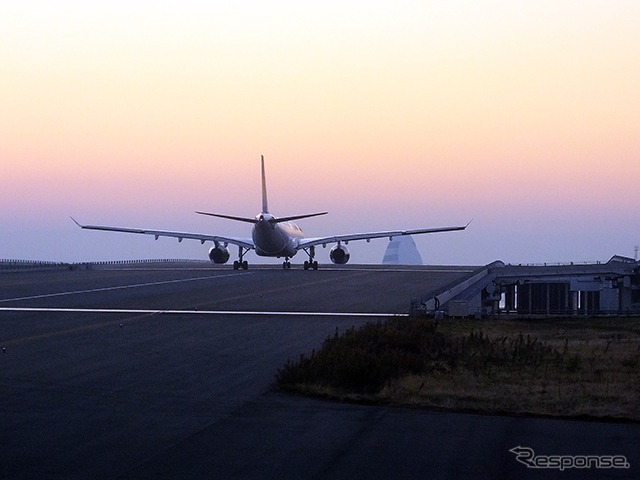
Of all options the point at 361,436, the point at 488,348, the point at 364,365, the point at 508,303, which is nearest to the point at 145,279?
the point at 508,303

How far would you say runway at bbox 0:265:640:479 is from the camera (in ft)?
37.3

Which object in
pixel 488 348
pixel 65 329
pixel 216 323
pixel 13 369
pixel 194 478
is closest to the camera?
pixel 194 478

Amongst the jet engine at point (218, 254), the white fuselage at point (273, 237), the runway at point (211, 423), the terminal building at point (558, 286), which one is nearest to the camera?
the runway at point (211, 423)

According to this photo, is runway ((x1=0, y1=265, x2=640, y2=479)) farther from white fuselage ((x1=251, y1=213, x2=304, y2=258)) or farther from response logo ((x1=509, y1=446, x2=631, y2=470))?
white fuselage ((x1=251, y1=213, x2=304, y2=258))

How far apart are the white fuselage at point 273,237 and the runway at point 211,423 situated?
1370 inches

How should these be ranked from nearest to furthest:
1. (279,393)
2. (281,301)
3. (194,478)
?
(194,478)
(279,393)
(281,301)

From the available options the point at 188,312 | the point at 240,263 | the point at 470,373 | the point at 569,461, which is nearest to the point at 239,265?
the point at 240,263

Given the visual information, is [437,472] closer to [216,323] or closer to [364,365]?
[364,365]

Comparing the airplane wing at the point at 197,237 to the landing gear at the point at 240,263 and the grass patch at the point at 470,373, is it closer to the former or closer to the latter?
the landing gear at the point at 240,263

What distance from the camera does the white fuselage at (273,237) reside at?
211 ft

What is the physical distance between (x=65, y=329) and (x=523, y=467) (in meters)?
19.7

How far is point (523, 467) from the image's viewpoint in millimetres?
11312

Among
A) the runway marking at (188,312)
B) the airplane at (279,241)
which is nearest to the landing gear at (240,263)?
the airplane at (279,241)

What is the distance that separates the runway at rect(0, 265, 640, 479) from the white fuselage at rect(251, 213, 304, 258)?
34.8 meters
